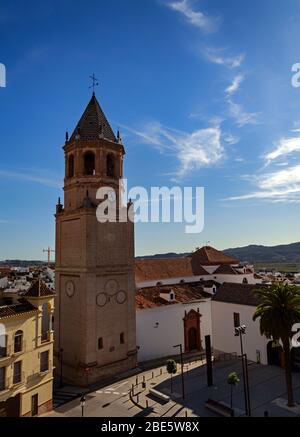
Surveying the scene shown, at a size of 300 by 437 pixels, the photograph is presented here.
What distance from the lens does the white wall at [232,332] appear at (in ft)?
121

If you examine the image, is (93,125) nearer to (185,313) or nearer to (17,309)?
(17,309)

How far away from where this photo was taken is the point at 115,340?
35812 mm

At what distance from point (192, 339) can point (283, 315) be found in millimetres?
21160

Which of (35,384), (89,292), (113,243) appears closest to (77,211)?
(113,243)

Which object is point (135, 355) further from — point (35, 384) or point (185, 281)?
point (185, 281)

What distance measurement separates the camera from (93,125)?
124 feet

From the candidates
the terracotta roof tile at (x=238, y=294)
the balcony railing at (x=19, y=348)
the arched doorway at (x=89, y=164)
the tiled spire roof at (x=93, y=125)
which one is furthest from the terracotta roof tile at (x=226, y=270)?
the balcony railing at (x=19, y=348)

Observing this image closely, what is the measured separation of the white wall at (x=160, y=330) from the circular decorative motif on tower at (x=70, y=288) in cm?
860

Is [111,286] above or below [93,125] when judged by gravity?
below

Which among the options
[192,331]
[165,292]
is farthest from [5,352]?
[192,331]

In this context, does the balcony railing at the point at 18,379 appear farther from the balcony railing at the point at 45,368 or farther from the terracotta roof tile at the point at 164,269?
the terracotta roof tile at the point at 164,269

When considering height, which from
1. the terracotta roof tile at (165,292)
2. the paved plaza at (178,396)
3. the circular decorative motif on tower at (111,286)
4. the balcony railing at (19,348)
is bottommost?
the paved plaza at (178,396)

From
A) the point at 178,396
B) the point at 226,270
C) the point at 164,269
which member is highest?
the point at 164,269

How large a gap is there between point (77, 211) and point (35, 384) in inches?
634
